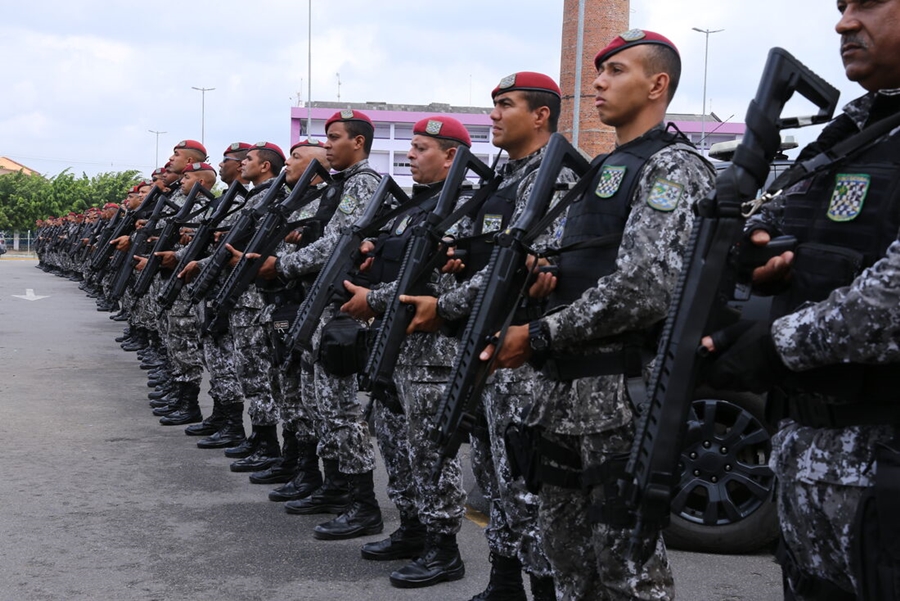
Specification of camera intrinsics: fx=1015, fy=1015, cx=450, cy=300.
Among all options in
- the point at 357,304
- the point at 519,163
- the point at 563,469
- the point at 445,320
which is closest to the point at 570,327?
the point at 563,469

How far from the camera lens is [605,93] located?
3.10m

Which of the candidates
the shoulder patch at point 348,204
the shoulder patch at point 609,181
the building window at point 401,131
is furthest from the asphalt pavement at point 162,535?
the building window at point 401,131

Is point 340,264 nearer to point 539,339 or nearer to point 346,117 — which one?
point 346,117

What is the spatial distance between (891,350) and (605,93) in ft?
4.78

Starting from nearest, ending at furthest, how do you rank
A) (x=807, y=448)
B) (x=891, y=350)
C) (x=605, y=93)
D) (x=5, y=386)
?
1. (x=891, y=350)
2. (x=807, y=448)
3. (x=605, y=93)
4. (x=5, y=386)

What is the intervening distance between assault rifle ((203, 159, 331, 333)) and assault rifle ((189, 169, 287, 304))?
0.81ft

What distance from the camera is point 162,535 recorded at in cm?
521

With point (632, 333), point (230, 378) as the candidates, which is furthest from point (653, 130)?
point (230, 378)

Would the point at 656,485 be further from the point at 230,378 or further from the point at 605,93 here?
the point at 230,378

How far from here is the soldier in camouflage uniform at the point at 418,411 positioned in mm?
4445

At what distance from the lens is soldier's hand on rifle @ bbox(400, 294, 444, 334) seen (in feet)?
13.0

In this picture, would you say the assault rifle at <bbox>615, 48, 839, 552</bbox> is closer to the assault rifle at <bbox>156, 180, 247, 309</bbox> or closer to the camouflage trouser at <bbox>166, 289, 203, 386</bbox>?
the assault rifle at <bbox>156, 180, 247, 309</bbox>

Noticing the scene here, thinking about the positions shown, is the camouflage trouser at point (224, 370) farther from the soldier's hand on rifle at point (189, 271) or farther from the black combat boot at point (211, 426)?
the soldier's hand on rifle at point (189, 271)

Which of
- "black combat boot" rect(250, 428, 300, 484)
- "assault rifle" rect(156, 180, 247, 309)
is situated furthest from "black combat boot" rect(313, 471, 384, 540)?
"assault rifle" rect(156, 180, 247, 309)
